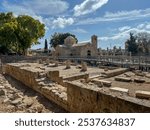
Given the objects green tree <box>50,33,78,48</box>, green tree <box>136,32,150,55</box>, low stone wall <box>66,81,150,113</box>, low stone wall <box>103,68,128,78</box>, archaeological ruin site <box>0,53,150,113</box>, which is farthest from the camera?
green tree <box>50,33,78,48</box>

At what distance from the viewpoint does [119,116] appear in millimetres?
4898

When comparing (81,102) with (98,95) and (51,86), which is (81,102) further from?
(51,86)

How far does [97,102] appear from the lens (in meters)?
6.13

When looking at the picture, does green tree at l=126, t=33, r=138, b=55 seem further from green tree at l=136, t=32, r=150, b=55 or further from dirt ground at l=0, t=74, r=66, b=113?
dirt ground at l=0, t=74, r=66, b=113

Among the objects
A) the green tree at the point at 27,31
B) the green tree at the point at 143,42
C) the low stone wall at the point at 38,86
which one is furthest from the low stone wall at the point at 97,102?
the green tree at the point at 143,42

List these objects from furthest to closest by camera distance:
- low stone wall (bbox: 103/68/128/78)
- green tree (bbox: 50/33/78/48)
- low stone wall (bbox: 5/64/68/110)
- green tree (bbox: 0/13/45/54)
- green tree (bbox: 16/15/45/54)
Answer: green tree (bbox: 50/33/78/48), green tree (bbox: 16/15/45/54), green tree (bbox: 0/13/45/54), low stone wall (bbox: 103/68/128/78), low stone wall (bbox: 5/64/68/110)

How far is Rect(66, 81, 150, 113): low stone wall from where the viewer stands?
4.97 metres

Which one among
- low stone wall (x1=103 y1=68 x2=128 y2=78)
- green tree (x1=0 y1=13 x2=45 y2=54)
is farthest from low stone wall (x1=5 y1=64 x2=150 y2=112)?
green tree (x1=0 y1=13 x2=45 y2=54)

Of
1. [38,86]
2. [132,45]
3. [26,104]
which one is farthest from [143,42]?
[26,104]

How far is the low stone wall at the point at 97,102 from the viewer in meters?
4.97

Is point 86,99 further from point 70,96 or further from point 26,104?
point 26,104

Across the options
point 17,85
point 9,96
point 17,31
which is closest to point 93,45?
point 17,31

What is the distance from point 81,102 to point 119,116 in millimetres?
2120

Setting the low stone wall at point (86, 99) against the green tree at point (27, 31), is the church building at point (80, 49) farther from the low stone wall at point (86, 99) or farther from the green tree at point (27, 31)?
the low stone wall at point (86, 99)
